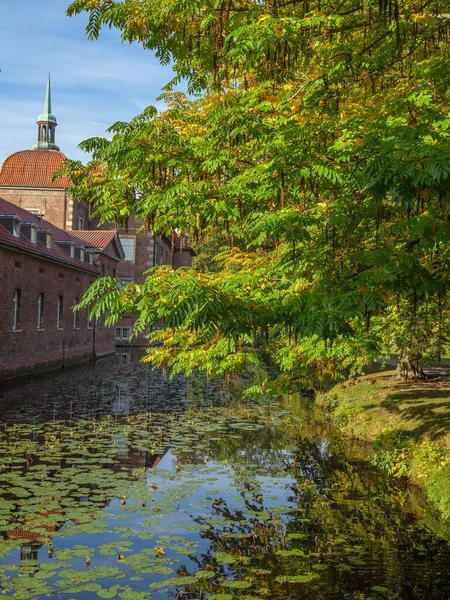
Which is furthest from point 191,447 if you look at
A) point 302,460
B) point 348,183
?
point 348,183

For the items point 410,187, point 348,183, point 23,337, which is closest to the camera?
point 410,187

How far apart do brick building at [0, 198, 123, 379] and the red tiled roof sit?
2.22 feet

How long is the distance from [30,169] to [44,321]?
22533 mm

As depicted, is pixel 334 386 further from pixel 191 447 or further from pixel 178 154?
pixel 178 154

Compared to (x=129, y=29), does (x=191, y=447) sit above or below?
below

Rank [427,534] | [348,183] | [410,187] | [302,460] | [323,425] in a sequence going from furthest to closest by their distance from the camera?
[323,425] → [302,460] → [427,534] → [348,183] → [410,187]

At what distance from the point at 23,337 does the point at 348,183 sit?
2421 cm

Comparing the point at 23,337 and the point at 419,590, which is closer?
the point at 419,590

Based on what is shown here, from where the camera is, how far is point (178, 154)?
7.77 meters

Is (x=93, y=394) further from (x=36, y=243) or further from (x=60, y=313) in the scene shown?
(x=60, y=313)

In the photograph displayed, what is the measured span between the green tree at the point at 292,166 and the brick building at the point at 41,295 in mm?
15948

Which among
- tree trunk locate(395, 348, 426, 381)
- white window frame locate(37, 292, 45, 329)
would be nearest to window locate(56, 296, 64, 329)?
white window frame locate(37, 292, 45, 329)

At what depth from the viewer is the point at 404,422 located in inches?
596

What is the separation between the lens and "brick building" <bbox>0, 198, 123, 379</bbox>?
26.3 meters
